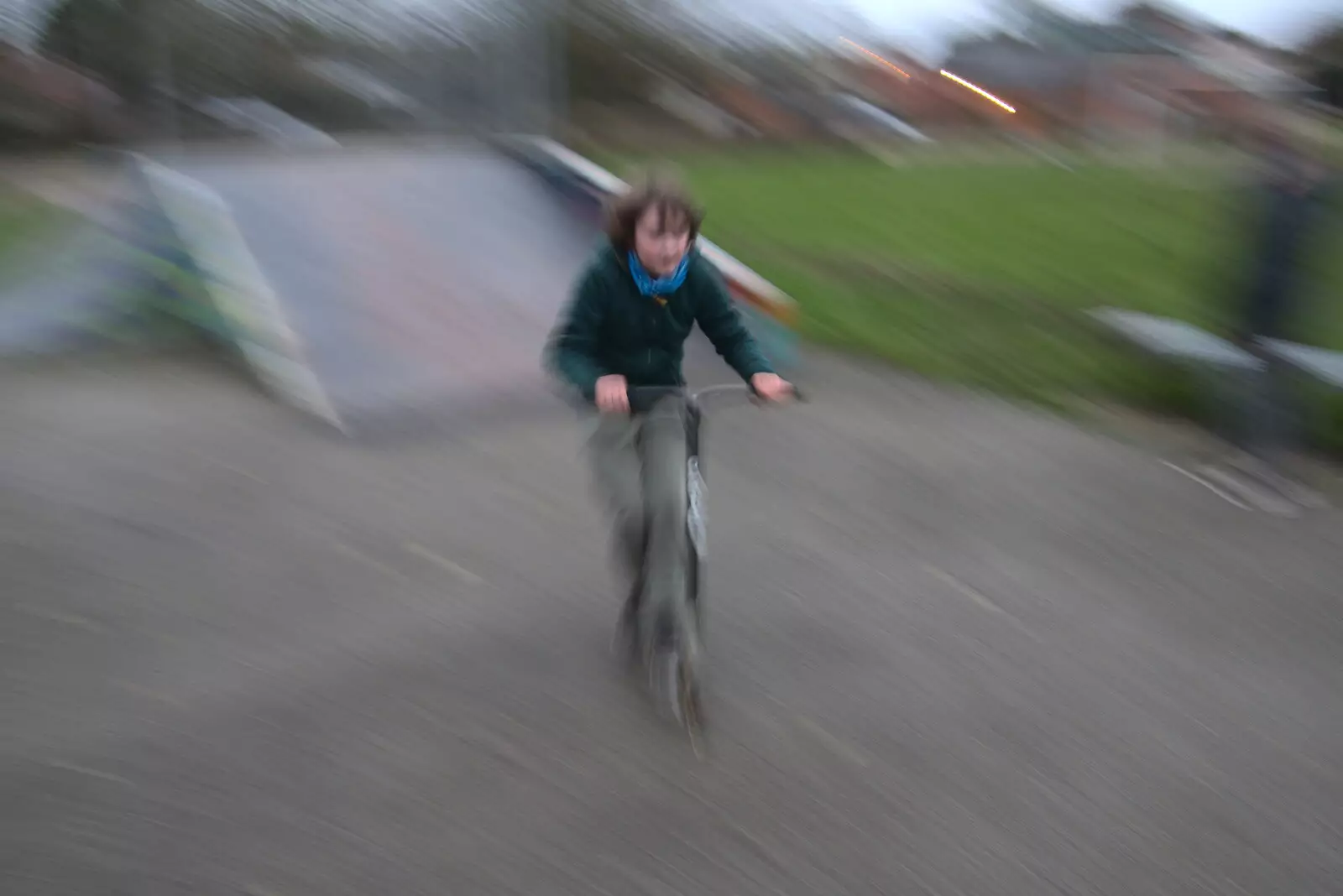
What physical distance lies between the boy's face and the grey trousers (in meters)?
0.39

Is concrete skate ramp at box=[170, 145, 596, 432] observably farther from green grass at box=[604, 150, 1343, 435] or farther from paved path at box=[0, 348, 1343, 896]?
green grass at box=[604, 150, 1343, 435]

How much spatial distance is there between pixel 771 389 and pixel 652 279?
0.46 metres

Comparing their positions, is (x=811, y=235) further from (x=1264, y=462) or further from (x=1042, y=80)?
(x=1042, y=80)

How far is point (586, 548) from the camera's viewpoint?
4258 millimetres

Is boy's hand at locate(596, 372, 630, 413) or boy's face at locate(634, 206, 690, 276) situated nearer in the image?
boy's hand at locate(596, 372, 630, 413)

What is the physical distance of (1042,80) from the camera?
28.6 meters

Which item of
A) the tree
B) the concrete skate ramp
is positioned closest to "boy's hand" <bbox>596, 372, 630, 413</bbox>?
the concrete skate ramp

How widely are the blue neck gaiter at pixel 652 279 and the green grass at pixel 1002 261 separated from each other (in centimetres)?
378

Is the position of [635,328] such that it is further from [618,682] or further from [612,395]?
[618,682]

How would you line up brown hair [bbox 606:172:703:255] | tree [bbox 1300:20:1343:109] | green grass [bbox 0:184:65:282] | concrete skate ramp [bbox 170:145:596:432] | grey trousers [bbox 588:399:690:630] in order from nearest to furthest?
brown hair [bbox 606:172:703:255]
grey trousers [bbox 588:399:690:630]
concrete skate ramp [bbox 170:145:596:432]
green grass [bbox 0:184:65:282]
tree [bbox 1300:20:1343:109]

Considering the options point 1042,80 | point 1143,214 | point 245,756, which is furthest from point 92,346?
point 1042,80

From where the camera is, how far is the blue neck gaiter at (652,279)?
2.95 metres

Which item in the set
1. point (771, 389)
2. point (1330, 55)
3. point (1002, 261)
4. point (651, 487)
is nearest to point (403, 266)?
point (651, 487)

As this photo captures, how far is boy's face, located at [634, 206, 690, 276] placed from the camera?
2805 mm
